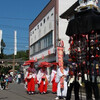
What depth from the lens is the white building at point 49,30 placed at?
2697 cm

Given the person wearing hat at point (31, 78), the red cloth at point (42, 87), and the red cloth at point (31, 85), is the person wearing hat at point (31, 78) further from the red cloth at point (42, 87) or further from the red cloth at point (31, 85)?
the red cloth at point (42, 87)

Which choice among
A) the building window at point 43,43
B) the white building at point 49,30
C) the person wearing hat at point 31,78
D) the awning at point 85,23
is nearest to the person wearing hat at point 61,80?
the person wearing hat at point 31,78

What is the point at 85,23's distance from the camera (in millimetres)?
6641

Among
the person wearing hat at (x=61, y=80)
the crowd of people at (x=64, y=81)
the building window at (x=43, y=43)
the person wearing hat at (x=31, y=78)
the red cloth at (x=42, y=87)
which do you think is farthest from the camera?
the building window at (x=43, y=43)

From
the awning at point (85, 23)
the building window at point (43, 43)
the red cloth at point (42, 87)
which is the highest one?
the building window at point (43, 43)

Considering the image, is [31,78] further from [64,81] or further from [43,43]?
[43,43]

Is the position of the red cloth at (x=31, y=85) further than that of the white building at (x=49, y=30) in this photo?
No

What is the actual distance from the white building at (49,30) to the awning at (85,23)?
17.8 m

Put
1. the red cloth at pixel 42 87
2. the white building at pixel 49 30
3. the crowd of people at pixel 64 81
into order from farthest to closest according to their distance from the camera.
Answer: the white building at pixel 49 30
the red cloth at pixel 42 87
the crowd of people at pixel 64 81

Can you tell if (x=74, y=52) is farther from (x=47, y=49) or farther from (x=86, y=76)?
(x=47, y=49)

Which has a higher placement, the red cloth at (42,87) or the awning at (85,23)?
the awning at (85,23)

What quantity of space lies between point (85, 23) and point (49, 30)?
2364 cm

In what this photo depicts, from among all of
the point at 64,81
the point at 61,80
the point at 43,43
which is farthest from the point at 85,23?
the point at 43,43

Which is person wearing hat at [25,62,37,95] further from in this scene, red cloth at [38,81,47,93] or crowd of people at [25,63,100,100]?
red cloth at [38,81,47,93]
